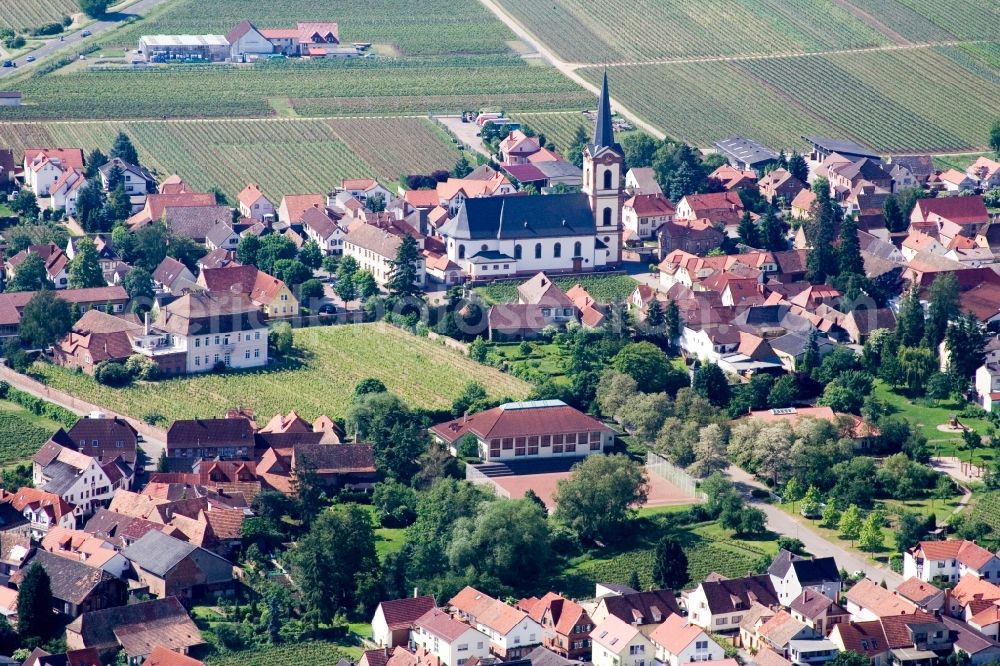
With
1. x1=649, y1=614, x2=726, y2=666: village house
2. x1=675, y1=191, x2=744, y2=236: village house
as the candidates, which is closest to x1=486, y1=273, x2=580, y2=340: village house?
x1=675, y1=191, x2=744, y2=236: village house

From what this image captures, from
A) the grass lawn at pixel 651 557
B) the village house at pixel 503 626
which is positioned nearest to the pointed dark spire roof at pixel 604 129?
the grass lawn at pixel 651 557

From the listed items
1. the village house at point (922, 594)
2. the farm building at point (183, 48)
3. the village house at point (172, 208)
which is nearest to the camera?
the village house at point (922, 594)

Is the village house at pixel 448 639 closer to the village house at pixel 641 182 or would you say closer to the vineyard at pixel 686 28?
the village house at pixel 641 182

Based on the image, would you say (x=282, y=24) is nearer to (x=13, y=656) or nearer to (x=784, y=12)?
(x=784, y=12)

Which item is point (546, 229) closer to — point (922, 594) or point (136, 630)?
point (922, 594)

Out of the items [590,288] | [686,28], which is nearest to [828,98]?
[686,28]

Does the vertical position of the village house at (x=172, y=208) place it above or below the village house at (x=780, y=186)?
above
